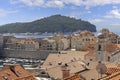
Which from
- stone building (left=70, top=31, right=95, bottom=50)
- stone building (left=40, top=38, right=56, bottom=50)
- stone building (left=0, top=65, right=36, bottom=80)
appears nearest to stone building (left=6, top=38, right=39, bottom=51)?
stone building (left=40, top=38, right=56, bottom=50)

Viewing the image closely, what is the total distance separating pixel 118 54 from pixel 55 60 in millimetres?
12662

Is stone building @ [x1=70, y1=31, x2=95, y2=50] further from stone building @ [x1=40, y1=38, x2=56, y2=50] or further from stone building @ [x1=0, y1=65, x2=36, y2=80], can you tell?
stone building @ [x1=0, y1=65, x2=36, y2=80]

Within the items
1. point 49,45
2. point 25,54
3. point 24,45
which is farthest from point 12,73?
point 24,45

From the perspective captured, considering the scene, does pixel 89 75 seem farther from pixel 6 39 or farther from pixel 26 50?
pixel 6 39

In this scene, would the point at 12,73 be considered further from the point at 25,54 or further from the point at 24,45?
the point at 24,45

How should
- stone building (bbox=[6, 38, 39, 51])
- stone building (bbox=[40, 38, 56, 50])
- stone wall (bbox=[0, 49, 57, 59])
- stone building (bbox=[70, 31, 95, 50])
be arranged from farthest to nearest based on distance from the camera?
1. stone building (bbox=[6, 38, 39, 51])
2. stone building (bbox=[40, 38, 56, 50])
3. stone building (bbox=[70, 31, 95, 50])
4. stone wall (bbox=[0, 49, 57, 59])

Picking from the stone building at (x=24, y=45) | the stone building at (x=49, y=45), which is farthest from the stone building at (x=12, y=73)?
the stone building at (x=24, y=45)

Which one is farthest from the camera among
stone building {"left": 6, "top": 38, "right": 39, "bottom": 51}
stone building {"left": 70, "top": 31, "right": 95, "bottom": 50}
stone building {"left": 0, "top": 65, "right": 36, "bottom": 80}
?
stone building {"left": 6, "top": 38, "right": 39, "bottom": 51}

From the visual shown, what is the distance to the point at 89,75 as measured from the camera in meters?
43.1

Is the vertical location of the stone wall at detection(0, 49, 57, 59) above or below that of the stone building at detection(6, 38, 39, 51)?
below

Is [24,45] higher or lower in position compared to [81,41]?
lower

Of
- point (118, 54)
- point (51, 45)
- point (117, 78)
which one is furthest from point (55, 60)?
point (51, 45)

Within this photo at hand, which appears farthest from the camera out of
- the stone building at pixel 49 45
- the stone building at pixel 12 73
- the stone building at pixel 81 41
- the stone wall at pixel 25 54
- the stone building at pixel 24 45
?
the stone building at pixel 24 45

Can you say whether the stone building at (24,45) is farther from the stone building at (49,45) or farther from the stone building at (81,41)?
the stone building at (81,41)
